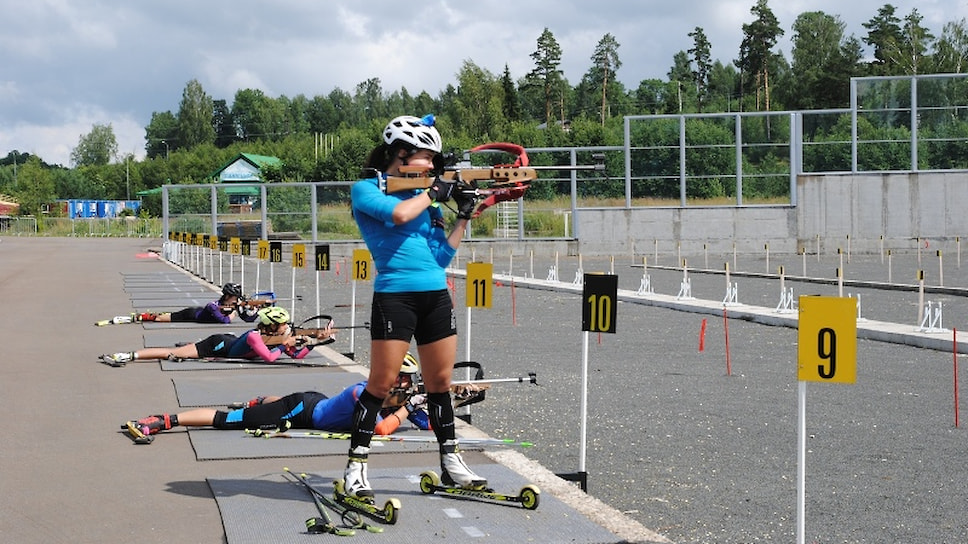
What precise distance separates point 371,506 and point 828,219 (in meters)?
46.1

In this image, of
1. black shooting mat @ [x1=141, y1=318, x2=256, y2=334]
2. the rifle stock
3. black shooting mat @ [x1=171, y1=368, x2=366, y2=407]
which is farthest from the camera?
black shooting mat @ [x1=141, y1=318, x2=256, y2=334]

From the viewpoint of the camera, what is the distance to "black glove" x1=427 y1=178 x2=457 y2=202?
6.86m

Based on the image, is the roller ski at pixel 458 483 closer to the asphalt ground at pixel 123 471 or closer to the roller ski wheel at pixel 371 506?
the asphalt ground at pixel 123 471

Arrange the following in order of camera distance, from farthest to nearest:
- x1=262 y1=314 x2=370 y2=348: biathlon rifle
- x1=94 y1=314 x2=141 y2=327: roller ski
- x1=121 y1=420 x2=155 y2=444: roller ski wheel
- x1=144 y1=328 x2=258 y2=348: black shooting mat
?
x1=94 y1=314 x2=141 y2=327: roller ski
x1=144 y1=328 x2=258 y2=348: black shooting mat
x1=262 y1=314 x2=370 y2=348: biathlon rifle
x1=121 y1=420 x2=155 y2=444: roller ski wheel

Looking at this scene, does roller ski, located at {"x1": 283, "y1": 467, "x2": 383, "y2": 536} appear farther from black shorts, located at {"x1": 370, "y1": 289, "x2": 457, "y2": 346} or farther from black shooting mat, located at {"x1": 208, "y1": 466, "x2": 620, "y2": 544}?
black shorts, located at {"x1": 370, "y1": 289, "x2": 457, "y2": 346}

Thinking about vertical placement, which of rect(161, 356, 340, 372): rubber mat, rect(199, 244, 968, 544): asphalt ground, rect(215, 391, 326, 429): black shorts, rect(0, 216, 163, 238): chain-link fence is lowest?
rect(199, 244, 968, 544): asphalt ground

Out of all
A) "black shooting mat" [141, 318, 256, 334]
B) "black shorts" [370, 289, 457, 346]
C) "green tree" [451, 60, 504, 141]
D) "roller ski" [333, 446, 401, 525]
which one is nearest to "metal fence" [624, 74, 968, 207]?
"black shooting mat" [141, 318, 256, 334]

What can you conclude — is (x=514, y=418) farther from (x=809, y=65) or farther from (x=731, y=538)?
(x=809, y=65)

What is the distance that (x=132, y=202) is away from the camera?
15050 centimetres

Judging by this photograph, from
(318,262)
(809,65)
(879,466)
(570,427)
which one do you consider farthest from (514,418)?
(809,65)

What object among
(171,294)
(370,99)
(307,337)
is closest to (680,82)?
(370,99)

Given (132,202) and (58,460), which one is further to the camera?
(132,202)

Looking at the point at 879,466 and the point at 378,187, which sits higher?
the point at 378,187

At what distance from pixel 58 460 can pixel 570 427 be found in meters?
4.36
